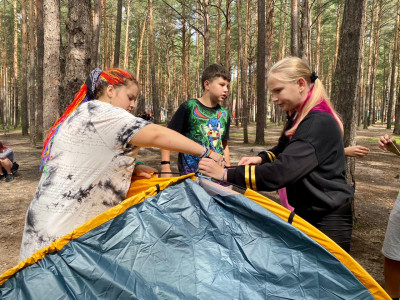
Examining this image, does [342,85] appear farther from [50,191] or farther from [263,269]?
[50,191]

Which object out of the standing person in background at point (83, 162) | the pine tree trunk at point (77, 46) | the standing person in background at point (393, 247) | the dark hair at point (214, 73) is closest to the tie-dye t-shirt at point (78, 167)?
the standing person in background at point (83, 162)

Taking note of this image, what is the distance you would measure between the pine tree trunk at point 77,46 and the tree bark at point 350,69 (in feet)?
11.8

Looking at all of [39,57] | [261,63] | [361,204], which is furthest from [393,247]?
[39,57]

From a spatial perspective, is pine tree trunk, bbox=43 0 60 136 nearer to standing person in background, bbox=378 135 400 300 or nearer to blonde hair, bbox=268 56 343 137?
blonde hair, bbox=268 56 343 137

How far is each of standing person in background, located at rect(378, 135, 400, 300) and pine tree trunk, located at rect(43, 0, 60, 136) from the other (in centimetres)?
629

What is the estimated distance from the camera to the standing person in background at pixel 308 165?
154 cm

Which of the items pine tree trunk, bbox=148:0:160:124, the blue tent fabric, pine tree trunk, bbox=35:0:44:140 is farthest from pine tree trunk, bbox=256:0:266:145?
the blue tent fabric

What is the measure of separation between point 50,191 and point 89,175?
216mm

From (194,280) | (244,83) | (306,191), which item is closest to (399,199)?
(306,191)

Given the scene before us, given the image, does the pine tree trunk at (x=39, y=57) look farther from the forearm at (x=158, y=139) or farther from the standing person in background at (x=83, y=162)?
the forearm at (x=158, y=139)

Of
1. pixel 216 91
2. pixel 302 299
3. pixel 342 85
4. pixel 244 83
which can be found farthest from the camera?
pixel 244 83

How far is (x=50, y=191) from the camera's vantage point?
1.54m

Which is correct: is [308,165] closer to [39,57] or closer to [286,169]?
[286,169]

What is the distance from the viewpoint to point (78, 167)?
1.54 meters
